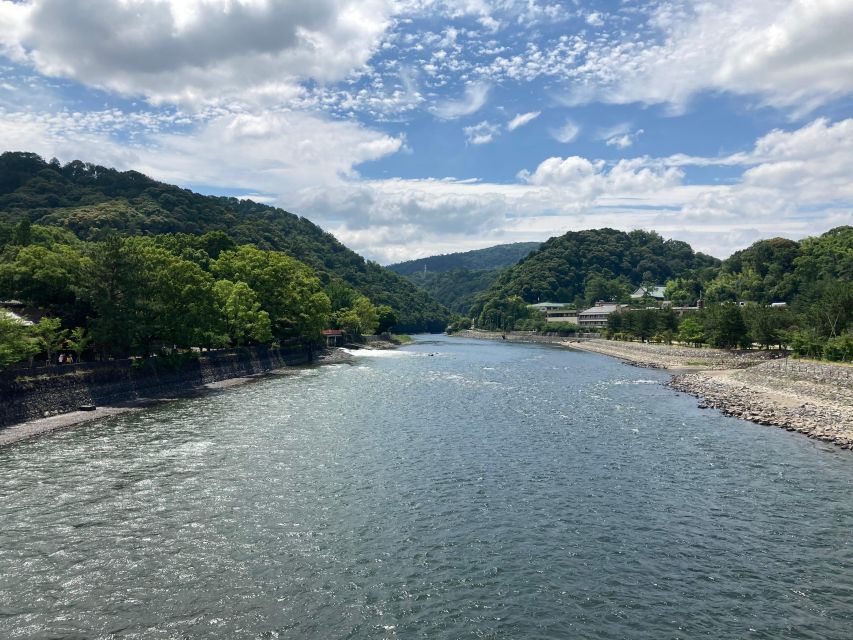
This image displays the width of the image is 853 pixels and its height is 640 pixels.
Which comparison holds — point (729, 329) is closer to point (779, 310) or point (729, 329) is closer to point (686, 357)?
point (686, 357)

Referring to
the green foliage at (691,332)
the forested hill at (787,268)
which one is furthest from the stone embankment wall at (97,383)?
the forested hill at (787,268)

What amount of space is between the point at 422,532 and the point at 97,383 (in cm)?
3927

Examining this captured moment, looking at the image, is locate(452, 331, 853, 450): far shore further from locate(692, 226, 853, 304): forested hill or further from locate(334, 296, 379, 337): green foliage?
locate(692, 226, 853, 304): forested hill

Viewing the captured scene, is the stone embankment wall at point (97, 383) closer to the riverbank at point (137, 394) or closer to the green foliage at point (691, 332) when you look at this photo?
the riverbank at point (137, 394)

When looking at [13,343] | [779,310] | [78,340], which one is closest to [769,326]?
[779,310]

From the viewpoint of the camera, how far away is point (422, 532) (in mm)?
22703

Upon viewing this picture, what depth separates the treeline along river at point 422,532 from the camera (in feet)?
53.9

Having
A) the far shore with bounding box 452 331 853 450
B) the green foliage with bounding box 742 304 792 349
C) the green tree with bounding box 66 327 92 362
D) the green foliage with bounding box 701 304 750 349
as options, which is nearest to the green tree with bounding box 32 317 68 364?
the green tree with bounding box 66 327 92 362

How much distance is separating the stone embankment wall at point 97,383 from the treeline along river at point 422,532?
4865 millimetres

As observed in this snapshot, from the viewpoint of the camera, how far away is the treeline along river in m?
16.4

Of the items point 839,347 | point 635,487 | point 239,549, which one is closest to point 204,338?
point 239,549

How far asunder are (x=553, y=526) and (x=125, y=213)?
562ft

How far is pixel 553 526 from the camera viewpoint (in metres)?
23.5

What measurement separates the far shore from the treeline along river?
3.37 m
